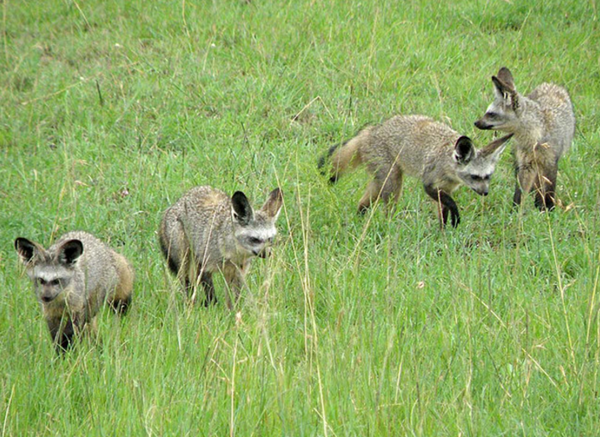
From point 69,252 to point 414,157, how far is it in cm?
378

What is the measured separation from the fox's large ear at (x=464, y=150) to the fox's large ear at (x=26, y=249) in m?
3.77

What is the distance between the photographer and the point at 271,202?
659 centimetres

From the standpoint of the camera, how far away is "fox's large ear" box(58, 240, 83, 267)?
5.55 metres

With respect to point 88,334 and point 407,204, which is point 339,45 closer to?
point 407,204

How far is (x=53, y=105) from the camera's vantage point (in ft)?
31.6

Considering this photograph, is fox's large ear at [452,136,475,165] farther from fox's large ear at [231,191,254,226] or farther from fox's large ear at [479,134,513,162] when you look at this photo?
fox's large ear at [231,191,254,226]

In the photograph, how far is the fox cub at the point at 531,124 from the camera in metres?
8.27

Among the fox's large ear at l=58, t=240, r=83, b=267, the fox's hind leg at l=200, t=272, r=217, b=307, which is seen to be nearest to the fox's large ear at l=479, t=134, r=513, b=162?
the fox's hind leg at l=200, t=272, r=217, b=307

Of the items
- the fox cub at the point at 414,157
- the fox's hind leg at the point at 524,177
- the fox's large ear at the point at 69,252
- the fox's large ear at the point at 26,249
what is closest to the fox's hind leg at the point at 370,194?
the fox cub at the point at 414,157

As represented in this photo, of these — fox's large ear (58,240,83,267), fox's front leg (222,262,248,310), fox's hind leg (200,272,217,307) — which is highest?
fox's large ear (58,240,83,267)

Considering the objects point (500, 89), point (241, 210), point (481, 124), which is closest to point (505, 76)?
point (500, 89)

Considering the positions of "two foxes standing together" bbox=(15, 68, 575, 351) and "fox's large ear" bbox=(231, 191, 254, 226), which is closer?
"two foxes standing together" bbox=(15, 68, 575, 351)

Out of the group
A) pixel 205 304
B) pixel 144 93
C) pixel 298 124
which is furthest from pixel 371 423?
pixel 144 93

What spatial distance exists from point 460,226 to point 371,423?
393cm
